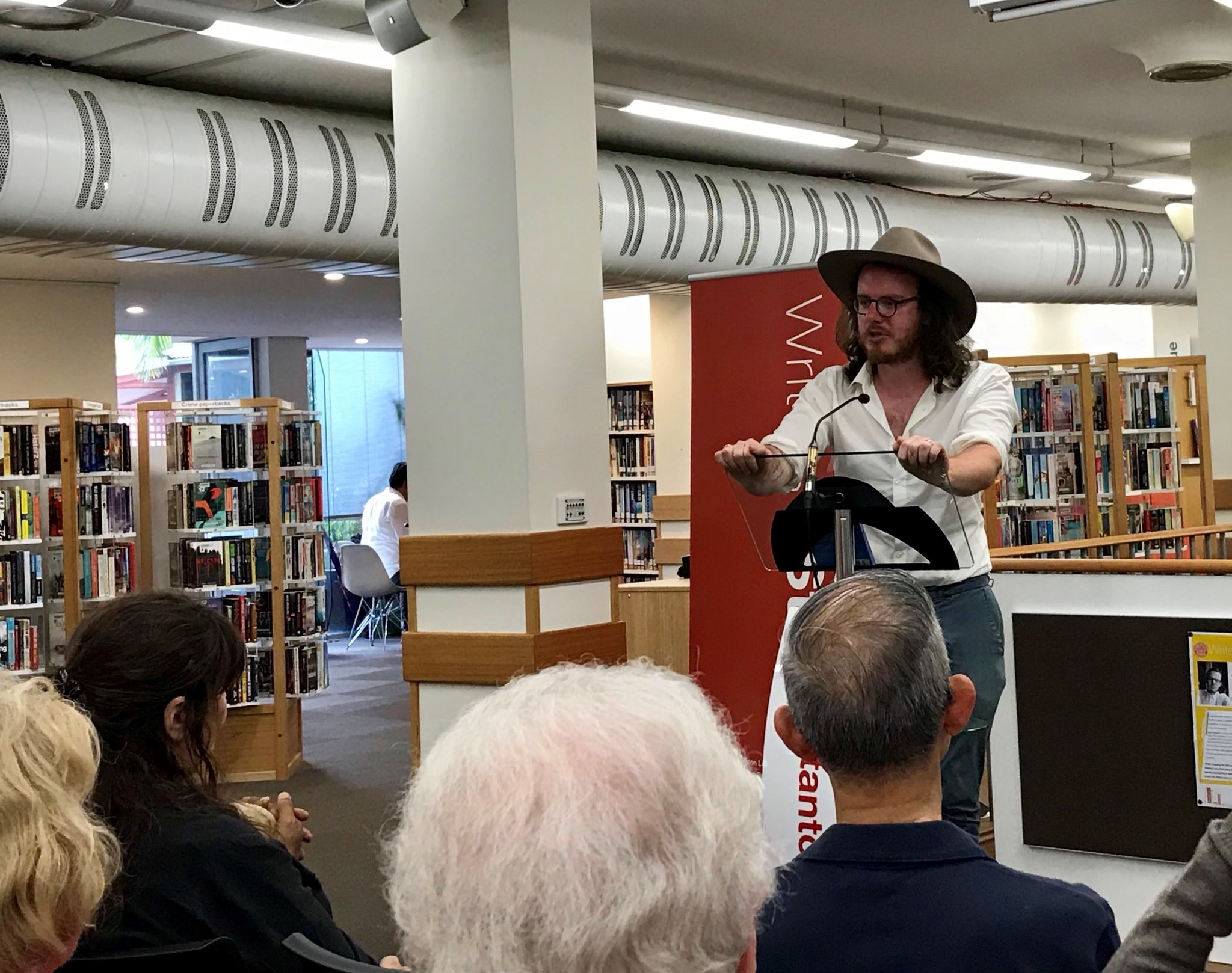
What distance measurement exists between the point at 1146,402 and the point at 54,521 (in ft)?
19.2

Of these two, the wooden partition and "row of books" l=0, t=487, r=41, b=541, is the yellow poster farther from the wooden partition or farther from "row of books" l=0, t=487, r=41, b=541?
"row of books" l=0, t=487, r=41, b=541

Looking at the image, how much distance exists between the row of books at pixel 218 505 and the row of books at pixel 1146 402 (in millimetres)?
4735

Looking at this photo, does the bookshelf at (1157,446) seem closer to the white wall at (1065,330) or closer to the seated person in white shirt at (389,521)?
the white wall at (1065,330)

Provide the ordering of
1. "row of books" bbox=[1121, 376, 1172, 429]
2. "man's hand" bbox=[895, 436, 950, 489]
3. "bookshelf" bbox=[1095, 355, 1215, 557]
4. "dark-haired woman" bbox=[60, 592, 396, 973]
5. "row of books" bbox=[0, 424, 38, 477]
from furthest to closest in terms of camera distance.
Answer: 1. "row of books" bbox=[1121, 376, 1172, 429]
2. "bookshelf" bbox=[1095, 355, 1215, 557]
3. "row of books" bbox=[0, 424, 38, 477]
4. "man's hand" bbox=[895, 436, 950, 489]
5. "dark-haired woman" bbox=[60, 592, 396, 973]

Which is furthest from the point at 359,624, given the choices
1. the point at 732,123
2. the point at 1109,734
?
the point at 1109,734

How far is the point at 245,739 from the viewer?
6812 mm

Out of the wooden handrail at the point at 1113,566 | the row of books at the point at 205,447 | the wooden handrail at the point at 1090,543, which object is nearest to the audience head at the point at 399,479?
the row of books at the point at 205,447

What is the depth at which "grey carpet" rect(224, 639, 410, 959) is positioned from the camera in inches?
180

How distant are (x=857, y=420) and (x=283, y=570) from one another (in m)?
4.60

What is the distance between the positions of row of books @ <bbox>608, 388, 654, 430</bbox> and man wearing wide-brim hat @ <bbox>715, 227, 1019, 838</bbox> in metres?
7.42

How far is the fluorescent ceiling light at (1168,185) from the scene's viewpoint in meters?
9.33

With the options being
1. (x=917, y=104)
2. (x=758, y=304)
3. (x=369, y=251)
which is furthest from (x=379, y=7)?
(x=917, y=104)

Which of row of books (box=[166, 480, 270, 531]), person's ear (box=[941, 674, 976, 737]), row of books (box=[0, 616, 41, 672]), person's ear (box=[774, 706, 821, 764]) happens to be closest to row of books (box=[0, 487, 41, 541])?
row of books (box=[0, 616, 41, 672])

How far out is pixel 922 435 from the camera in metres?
2.73
